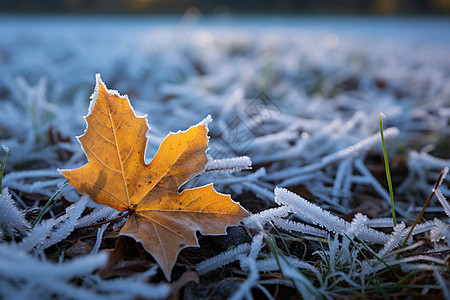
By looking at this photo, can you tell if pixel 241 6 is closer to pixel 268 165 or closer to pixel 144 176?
pixel 268 165

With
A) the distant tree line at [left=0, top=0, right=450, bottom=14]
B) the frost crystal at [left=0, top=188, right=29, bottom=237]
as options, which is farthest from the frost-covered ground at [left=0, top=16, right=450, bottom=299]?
the distant tree line at [left=0, top=0, right=450, bottom=14]

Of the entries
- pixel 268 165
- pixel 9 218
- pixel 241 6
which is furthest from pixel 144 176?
pixel 241 6

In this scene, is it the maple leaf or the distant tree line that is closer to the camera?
the maple leaf

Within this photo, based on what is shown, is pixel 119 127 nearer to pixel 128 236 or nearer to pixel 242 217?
pixel 128 236

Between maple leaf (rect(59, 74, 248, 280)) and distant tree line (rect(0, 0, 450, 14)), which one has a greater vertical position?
distant tree line (rect(0, 0, 450, 14))

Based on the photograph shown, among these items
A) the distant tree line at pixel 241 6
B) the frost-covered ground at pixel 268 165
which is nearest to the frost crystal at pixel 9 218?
the frost-covered ground at pixel 268 165

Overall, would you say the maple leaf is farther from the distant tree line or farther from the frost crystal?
the distant tree line

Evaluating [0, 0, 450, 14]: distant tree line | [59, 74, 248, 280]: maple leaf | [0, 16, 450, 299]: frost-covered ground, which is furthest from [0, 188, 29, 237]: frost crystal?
[0, 0, 450, 14]: distant tree line
